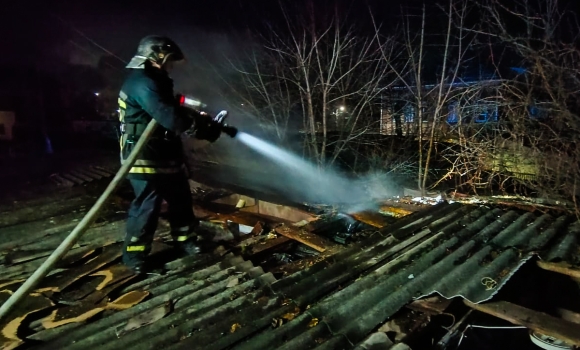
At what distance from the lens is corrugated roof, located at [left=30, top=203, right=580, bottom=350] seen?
2.24 metres

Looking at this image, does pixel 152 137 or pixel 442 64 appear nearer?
pixel 152 137

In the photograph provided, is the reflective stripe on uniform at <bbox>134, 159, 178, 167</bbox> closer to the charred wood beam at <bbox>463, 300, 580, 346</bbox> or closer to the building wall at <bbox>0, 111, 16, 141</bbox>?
the charred wood beam at <bbox>463, 300, 580, 346</bbox>

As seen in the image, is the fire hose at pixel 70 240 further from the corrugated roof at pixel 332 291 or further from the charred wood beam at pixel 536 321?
the charred wood beam at pixel 536 321

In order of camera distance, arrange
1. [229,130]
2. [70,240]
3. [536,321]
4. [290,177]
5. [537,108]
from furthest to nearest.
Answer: [290,177]
[537,108]
[229,130]
[70,240]
[536,321]

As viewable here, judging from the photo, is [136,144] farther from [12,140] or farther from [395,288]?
[12,140]

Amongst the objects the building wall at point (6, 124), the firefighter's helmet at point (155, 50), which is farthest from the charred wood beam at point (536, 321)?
the building wall at point (6, 124)

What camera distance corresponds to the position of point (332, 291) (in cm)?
276

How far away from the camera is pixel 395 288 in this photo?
9.11 ft

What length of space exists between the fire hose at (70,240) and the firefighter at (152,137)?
0.23 m

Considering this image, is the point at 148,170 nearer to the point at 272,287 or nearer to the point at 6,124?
the point at 272,287

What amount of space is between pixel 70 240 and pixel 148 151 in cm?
91

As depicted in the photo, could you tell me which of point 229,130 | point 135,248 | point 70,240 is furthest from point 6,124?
point 70,240

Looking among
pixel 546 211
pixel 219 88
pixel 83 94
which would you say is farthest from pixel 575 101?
pixel 83 94

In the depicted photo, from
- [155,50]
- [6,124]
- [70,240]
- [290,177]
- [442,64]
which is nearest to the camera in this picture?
[70,240]
